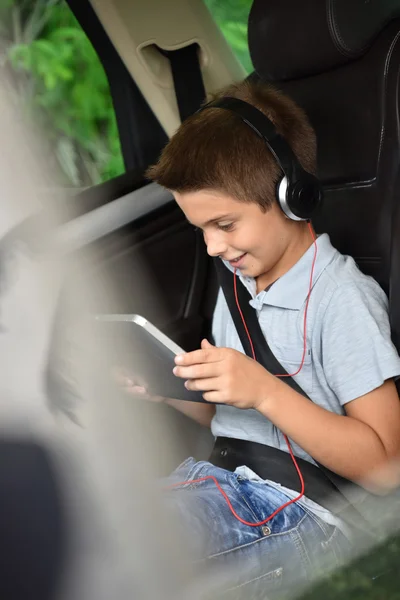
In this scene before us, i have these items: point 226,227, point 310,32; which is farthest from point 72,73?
point 226,227

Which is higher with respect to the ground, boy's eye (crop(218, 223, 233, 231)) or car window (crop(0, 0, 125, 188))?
car window (crop(0, 0, 125, 188))

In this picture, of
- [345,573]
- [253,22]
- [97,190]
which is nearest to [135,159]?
[97,190]

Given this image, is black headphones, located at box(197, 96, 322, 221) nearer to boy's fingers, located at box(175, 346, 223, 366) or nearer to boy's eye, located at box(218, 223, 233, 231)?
boy's eye, located at box(218, 223, 233, 231)

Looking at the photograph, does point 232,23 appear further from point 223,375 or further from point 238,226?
point 223,375

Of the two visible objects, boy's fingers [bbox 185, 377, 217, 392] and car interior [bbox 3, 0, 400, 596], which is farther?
car interior [bbox 3, 0, 400, 596]

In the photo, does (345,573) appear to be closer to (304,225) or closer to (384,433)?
(384,433)

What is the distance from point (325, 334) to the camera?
3.49 ft

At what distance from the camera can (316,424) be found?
3.27 feet

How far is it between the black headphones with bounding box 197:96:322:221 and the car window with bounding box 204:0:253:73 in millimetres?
591

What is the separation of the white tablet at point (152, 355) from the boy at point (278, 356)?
1.3 inches

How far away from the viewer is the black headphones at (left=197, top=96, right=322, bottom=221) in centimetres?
103

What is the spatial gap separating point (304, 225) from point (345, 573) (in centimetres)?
59

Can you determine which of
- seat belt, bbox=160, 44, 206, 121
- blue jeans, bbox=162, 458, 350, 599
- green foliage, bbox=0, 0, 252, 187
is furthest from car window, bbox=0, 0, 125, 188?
blue jeans, bbox=162, 458, 350, 599

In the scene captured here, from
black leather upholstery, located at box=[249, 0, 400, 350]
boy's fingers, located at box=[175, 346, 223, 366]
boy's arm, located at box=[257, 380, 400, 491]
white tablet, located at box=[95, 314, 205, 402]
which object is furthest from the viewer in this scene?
black leather upholstery, located at box=[249, 0, 400, 350]
